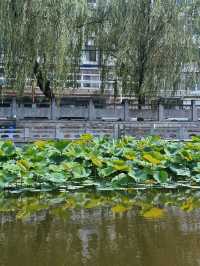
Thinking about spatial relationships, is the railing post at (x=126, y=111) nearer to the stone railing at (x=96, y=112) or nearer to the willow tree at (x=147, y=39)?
the stone railing at (x=96, y=112)

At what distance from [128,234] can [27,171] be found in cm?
310

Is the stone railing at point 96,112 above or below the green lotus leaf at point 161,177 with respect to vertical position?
above

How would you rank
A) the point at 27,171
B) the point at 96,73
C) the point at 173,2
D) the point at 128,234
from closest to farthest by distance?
the point at 128,234
the point at 27,171
the point at 173,2
the point at 96,73

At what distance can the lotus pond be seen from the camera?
831cm

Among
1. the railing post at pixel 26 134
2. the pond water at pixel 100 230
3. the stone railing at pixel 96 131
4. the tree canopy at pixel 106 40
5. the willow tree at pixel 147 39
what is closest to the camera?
the pond water at pixel 100 230

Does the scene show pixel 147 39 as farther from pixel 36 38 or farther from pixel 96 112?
pixel 36 38

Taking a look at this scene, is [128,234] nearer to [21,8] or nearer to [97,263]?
[97,263]

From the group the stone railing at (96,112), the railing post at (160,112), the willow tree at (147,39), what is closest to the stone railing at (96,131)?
the stone railing at (96,112)

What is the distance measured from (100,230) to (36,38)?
13123mm

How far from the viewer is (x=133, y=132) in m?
16.2

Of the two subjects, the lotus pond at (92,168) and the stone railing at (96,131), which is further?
the stone railing at (96,131)

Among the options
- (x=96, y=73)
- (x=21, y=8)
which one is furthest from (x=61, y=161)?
(x=96, y=73)

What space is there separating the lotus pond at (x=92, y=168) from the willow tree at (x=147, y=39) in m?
11.3

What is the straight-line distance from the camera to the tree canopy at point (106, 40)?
17.9m
